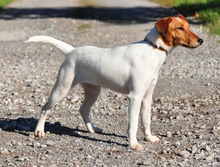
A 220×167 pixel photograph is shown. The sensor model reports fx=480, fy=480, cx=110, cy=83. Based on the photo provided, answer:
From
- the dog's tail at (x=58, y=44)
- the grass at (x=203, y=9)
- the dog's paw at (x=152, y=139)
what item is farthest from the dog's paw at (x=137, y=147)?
the grass at (x=203, y=9)

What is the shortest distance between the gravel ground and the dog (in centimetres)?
44

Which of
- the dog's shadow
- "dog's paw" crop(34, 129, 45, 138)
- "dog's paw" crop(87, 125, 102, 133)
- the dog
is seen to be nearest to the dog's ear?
the dog

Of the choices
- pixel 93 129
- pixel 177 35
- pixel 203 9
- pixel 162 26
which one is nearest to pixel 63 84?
pixel 93 129

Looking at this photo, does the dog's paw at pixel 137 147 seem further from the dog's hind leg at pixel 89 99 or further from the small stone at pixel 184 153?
the dog's hind leg at pixel 89 99

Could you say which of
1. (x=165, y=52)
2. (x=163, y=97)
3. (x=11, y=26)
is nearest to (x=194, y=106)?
(x=163, y=97)

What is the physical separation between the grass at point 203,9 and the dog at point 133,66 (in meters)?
10.4

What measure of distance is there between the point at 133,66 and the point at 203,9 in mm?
17506

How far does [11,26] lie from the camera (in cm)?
2075

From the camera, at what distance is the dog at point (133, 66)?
19.6 ft

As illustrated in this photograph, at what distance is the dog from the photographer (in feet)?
19.6

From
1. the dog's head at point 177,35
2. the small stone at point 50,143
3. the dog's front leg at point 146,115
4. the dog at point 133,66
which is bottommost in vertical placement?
the small stone at point 50,143

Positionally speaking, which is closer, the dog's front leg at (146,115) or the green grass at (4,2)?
the dog's front leg at (146,115)

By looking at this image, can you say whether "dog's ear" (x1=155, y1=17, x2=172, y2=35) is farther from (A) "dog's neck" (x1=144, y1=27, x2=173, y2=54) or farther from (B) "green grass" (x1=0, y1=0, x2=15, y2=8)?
(B) "green grass" (x1=0, y1=0, x2=15, y2=8)

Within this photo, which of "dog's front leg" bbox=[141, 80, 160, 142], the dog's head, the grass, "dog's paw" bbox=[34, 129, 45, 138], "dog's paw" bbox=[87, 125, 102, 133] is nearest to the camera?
the dog's head
